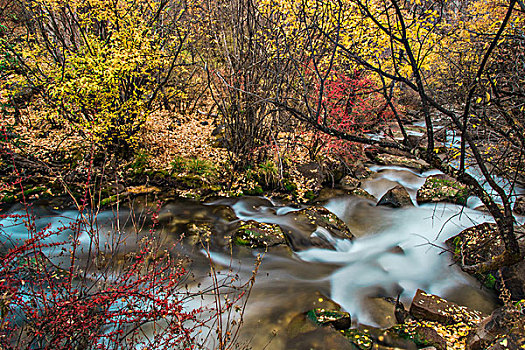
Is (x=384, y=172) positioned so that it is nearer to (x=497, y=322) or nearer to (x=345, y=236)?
(x=345, y=236)

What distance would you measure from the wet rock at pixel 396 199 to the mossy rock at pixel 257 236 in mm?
3629

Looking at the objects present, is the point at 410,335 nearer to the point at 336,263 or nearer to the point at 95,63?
the point at 336,263

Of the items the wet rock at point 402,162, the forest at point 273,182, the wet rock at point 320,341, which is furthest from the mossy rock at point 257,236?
the wet rock at point 402,162

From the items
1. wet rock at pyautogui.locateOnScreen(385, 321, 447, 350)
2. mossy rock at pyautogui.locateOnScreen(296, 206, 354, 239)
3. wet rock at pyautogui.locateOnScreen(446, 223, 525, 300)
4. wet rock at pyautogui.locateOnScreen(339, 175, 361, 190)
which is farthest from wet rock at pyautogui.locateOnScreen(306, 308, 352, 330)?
wet rock at pyautogui.locateOnScreen(339, 175, 361, 190)

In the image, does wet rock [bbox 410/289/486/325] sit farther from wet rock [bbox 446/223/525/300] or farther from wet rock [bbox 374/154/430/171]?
wet rock [bbox 374/154/430/171]

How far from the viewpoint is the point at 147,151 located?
8914mm

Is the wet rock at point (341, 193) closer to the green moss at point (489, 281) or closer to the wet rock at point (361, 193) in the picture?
the wet rock at point (361, 193)

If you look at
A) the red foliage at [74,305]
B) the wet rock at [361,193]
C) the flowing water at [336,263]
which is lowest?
the flowing water at [336,263]

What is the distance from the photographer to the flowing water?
4551 millimetres

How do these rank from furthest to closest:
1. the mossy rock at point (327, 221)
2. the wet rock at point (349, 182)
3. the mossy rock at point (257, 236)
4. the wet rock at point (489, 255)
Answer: the wet rock at point (349, 182), the mossy rock at point (327, 221), the mossy rock at point (257, 236), the wet rock at point (489, 255)

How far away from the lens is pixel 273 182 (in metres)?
8.48

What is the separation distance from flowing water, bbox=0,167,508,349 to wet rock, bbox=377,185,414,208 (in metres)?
0.20

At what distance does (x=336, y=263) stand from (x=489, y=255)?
2639 mm

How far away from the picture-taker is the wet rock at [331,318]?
4.13m
